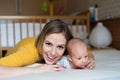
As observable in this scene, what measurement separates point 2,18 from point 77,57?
1810 mm

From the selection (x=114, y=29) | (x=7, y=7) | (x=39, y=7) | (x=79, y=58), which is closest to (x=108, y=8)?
(x=114, y=29)

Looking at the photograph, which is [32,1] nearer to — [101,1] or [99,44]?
[101,1]

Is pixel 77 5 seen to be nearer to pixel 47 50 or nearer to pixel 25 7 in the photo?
pixel 25 7

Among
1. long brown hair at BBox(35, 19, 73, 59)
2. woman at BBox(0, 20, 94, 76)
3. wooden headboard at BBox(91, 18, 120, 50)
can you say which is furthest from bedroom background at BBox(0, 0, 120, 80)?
→ long brown hair at BBox(35, 19, 73, 59)

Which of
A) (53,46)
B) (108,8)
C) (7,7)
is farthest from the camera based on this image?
(7,7)

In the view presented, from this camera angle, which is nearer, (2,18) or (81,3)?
(2,18)

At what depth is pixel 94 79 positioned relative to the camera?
0.83m

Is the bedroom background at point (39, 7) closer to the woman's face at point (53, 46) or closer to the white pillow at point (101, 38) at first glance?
the white pillow at point (101, 38)

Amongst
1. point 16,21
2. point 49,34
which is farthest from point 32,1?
point 49,34

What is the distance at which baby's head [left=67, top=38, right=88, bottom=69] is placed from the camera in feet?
3.41

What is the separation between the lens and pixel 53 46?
3.30 feet

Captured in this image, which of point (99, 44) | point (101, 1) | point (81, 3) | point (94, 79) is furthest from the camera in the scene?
point (81, 3)

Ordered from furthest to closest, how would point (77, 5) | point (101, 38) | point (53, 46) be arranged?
point (77, 5) < point (101, 38) < point (53, 46)

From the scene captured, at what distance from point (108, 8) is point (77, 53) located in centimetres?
174
